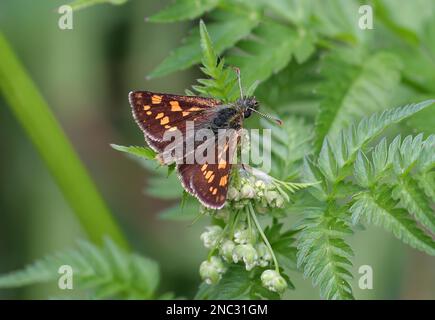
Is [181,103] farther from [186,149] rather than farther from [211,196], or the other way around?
[211,196]

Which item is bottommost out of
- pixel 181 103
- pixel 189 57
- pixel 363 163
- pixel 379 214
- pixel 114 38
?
pixel 379 214

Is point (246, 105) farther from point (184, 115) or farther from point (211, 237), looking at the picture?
point (211, 237)

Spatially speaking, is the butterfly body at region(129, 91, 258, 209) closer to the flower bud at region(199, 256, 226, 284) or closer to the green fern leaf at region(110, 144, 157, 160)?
the green fern leaf at region(110, 144, 157, 160)

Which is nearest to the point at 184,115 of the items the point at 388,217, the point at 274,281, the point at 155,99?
the point at 155,99

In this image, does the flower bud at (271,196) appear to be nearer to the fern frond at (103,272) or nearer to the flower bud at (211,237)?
the flower bud at (211,237)
